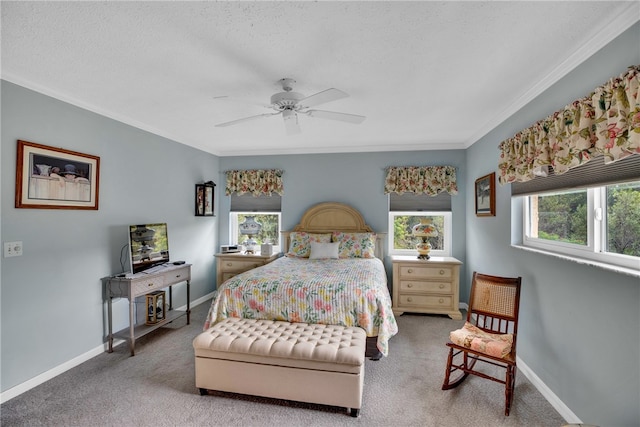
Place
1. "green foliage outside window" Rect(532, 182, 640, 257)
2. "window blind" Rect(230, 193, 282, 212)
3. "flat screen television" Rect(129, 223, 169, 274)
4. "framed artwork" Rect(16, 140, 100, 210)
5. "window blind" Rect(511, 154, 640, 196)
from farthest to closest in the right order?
1. "window blind" Rect(230, 193, 282, 212)
2. "flat screen television" Rect(129, 223, 169, 274)
3. "framed artwork" Rect(16, 140, 100, 210)
4. "green foliage outside window" Rect(532, 182, 640, 257)
5. "window blind" Rect(511, 154, 640, 196)

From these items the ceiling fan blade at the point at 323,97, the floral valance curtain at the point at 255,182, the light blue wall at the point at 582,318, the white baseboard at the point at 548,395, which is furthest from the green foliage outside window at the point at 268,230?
the white baseboard at the point at 548,395

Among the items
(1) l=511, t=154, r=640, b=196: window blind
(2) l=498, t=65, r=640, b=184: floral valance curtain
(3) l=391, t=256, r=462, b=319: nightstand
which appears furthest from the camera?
(3) l=391, t=256, r=462, b=319: nightstand

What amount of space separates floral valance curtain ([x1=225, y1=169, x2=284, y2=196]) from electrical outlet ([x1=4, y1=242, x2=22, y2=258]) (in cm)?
287

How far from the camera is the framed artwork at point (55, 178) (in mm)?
2262

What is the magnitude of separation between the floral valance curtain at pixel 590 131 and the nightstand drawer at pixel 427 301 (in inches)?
82.4

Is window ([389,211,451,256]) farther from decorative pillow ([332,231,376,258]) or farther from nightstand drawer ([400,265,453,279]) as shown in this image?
nightstand drawer ([400,265,453,279])

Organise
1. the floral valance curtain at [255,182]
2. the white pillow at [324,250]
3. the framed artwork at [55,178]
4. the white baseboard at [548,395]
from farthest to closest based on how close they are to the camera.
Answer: the floral valance curtain at [255,182], the white pillow at [324,250], the framed artwork at [55,178], the white baseboard at [548,395]

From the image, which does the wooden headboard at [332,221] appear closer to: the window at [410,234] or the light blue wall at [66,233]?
the window at [410,234]

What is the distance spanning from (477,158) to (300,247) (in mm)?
2698

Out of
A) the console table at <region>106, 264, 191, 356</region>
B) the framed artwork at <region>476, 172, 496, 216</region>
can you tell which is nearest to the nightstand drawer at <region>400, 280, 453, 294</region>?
the framed artwork at <region>476, 172, 496, 216</region>

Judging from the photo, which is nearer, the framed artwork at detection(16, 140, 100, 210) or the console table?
the framed artwork at detection(16, 140, 100, 210)

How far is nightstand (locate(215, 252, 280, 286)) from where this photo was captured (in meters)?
4.35

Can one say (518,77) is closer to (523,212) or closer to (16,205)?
(523,212)

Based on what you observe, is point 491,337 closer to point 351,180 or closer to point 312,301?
point 312,301
